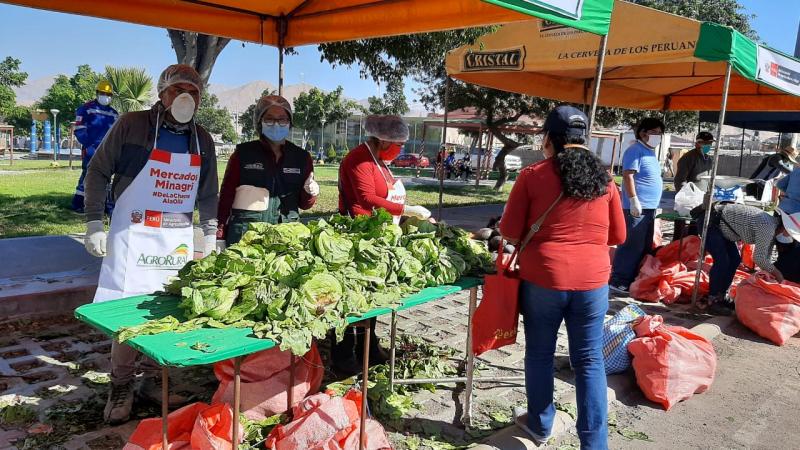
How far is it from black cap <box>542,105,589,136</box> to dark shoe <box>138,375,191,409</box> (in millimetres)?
2720

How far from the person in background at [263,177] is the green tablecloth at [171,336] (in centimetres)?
124

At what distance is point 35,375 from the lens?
3689 millimetres

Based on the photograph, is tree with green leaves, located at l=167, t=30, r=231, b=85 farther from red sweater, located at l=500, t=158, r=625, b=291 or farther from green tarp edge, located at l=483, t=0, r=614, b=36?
red sweater, located at l=500, t=158, r=625, b=291

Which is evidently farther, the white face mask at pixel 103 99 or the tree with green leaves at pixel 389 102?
the tree with green leaves at pixel 389 102

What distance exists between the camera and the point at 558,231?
289cm

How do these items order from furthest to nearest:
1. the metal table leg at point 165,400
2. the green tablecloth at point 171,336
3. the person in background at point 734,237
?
1. the person in background at point 734,237
2. the metal table leg at point 165,400
3. the green tablecloth at point 171,336

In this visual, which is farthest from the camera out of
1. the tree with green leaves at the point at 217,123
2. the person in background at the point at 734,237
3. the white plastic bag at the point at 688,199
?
the tree with green leaves at the point at 217,123

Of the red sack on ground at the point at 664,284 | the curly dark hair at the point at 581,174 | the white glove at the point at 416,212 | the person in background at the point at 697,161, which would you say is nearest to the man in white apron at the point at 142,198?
the white glove at the point at 416,212

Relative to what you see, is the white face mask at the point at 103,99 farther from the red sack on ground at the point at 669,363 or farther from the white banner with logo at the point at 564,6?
the red sack on ground at the point at 669,363

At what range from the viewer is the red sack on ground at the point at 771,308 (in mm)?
5301

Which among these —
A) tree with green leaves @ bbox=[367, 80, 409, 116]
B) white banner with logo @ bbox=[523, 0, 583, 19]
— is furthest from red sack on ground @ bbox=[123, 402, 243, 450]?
tree with green leaves @ bbox=[367, 80, 409, 116]

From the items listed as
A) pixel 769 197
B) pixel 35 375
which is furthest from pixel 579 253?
pixel 769 197

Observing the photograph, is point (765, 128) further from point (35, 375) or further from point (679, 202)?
point (35, 375)

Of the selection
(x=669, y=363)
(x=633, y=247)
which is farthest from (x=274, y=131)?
(x=633, y=247)
